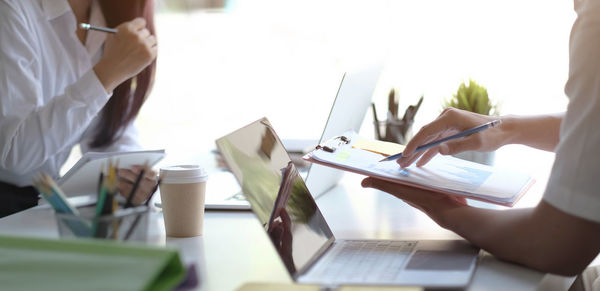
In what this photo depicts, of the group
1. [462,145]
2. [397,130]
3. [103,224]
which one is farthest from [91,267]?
[397,130]

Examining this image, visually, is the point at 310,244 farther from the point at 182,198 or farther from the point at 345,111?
the point at 345,111

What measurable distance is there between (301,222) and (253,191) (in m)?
0.13

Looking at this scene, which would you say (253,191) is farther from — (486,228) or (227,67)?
(227,67)

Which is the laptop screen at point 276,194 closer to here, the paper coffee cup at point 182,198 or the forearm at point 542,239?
the paper coffee cup at point 182,198

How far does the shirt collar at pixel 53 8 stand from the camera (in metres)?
1.49

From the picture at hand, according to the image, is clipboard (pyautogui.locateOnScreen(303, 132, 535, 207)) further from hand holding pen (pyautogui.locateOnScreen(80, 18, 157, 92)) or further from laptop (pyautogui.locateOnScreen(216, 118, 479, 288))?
hand holding pen (pyautogui.locateOnScreen(80, 18, 157, 92))

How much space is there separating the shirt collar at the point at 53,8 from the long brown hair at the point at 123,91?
160 mm

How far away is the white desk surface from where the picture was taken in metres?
0.74

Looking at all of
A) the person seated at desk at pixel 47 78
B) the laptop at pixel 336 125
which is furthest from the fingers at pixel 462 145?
the person seated at desk at pixel 47 78

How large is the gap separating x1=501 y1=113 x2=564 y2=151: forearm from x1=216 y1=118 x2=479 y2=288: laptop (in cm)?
25

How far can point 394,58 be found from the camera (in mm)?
2582

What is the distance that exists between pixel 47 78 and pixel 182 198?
32.2 inches

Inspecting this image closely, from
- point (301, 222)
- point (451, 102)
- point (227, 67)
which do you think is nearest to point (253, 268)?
point (301, 222)

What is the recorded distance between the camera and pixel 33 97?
137 centimetres
